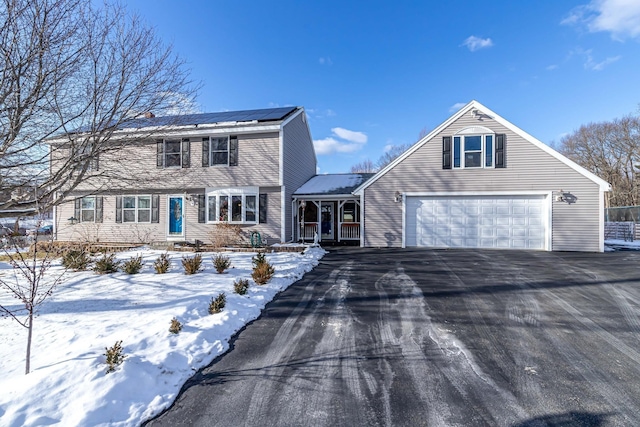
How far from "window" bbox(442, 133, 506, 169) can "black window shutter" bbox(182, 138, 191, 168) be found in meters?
11.6

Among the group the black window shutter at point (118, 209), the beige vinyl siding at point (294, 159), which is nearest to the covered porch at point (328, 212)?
the beige vinyl siding at point (294, 159)

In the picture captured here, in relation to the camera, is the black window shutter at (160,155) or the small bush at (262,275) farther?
the black window shutter at (160,155)

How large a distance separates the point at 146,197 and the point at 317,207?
845cm

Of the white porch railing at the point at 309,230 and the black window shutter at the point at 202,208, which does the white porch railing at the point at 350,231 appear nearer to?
the white porch railing at the point at 309,230

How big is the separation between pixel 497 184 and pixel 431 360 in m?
11.2

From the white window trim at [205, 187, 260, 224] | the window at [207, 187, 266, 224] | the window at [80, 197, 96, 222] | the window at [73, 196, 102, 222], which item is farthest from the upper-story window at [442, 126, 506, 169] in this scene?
the window at [80, 197, 96, 222]

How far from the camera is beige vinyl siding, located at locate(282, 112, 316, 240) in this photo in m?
13.5

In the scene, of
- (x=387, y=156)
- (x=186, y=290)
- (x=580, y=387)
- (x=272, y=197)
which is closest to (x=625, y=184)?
(x=387, y=156)

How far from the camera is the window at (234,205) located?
13.3 metres

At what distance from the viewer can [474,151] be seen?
12.5 m

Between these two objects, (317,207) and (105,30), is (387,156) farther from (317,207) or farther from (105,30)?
(105,30)

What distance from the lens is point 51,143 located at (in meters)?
7.38

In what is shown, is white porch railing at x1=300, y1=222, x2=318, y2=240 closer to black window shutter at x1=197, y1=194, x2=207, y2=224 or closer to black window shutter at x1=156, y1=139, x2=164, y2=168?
black window shutter at x1=197, y1=194, x2=207, y2=224

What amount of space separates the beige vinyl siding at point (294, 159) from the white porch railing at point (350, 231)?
2.74m
